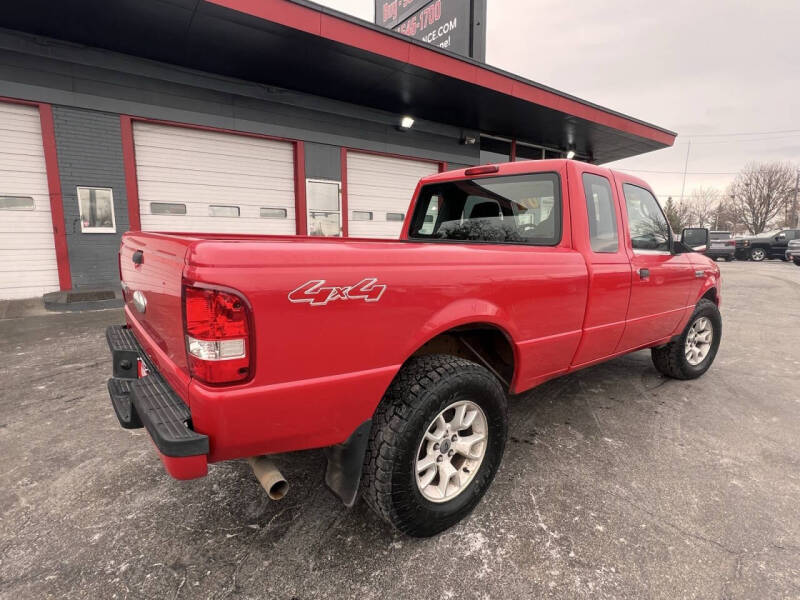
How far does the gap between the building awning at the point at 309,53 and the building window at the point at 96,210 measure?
→ 7.71ft

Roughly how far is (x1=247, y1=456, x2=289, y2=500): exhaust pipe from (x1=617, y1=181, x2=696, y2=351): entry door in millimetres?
2573

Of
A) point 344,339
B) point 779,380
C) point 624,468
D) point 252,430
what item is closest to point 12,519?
point 252,430

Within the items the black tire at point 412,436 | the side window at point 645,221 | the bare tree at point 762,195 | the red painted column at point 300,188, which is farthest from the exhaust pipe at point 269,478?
the bare tree at point 762,195

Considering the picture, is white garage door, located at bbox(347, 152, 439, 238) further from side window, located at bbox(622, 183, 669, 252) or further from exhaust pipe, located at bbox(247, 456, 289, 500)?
exhaust pipe, located at bbox(247, 456, 289, 500)

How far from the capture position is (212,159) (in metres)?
8.31

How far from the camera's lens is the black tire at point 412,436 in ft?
5.80

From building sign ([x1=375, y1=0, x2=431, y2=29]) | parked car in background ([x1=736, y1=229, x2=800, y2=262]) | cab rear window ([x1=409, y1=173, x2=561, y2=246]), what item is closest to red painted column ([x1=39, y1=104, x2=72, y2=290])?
cab rear window ([x1=409, y1=173, x2=561, y2=246])

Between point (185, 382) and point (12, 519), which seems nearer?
point (185, 382)

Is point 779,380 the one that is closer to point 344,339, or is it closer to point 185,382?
point 344,339

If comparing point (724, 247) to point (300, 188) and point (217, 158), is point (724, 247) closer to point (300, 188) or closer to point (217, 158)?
point (300, 188)

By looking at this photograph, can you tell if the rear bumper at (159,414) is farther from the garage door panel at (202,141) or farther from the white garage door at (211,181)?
the garage door panel at (202,141)

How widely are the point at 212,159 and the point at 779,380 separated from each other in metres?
9.32

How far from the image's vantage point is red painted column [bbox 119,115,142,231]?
7.30m

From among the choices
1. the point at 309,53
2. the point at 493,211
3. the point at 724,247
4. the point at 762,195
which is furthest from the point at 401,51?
the point at 762,195
